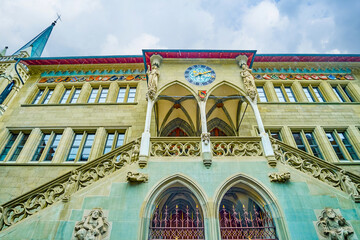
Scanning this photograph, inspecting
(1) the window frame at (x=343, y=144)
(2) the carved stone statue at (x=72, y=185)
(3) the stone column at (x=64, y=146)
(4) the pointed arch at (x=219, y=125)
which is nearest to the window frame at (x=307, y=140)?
(1) the window frame at (x=343, y=144)

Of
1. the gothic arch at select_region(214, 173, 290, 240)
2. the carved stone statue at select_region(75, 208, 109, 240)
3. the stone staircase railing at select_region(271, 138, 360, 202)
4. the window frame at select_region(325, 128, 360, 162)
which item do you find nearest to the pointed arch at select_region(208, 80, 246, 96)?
the stone staircase railing at select_region(271, 138, 360, 202)

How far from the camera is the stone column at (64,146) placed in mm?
9719

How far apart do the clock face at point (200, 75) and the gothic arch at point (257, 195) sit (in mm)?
4696

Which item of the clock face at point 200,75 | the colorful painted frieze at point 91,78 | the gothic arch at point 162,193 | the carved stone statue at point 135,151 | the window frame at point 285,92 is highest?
the colorful painted frieze at point 91,78

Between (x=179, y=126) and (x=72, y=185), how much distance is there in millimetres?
7551

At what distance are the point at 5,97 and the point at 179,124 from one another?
1101cm

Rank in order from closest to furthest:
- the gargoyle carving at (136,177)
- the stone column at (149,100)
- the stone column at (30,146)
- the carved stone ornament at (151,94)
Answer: the gargoyle carving at (136,177) → the stone column at (149,100) → the carved stone ornament at (151,94) → the stone column at (30,146)

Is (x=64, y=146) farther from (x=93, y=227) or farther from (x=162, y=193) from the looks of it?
(x=162, y=193)

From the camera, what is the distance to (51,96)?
12.4 meters

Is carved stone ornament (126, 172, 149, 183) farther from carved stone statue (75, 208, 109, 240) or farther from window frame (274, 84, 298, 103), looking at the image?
window frame (274, 84, 298, 103)

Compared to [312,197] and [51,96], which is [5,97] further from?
[312,197]

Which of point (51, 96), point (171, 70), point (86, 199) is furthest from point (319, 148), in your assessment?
point (51, 96)

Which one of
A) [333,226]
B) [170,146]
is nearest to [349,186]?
[333,226]

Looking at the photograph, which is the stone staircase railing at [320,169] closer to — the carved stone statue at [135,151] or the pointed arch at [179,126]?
the carved stone statue at [135,151]
